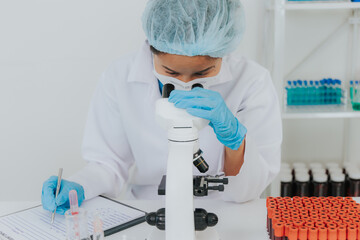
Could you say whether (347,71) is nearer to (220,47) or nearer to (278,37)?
(278,37)

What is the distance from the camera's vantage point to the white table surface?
1.11 metres

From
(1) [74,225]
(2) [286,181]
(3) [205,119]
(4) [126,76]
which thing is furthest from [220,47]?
(2) [286,181]

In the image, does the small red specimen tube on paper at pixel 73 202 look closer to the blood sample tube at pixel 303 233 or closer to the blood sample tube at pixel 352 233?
the blood sample tube at pixel 303 233

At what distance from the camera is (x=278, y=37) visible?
200 cm

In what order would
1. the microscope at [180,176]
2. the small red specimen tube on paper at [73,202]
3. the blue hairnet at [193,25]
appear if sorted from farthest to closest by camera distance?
the blue hairnet at [193,25]
the small red specimen tube on paper at [73,202]
the microscope at [180,176]

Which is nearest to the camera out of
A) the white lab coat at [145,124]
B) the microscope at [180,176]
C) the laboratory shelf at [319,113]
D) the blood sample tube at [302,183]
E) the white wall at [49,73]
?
the microscope at [180,176]

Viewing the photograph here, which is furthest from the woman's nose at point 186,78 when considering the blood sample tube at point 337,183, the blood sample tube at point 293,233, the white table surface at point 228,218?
the blood sample tube at point 337,183

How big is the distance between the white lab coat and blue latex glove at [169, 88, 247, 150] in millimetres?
271

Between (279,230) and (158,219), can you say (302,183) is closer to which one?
(279,230)

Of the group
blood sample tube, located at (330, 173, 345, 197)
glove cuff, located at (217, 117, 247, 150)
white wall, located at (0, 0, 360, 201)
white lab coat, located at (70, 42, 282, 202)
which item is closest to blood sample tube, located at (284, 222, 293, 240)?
glove cuff, located at (217, 117, 247, 150)

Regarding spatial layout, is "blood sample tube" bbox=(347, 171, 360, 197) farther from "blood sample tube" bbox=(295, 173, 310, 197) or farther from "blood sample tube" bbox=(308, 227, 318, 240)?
"blood sample tube" bbox=(308, 227, 318, 240)

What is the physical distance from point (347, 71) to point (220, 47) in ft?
4.79

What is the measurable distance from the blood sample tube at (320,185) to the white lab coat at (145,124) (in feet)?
2.51

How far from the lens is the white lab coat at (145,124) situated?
1.47m
